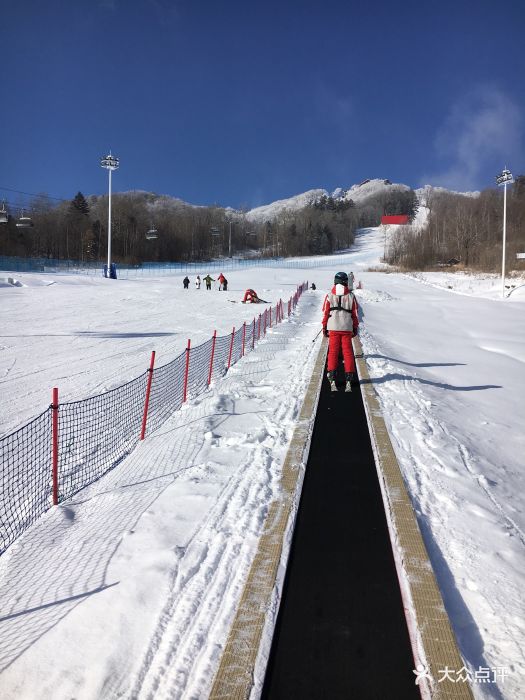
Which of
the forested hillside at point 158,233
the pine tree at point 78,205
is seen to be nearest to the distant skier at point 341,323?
the forested hillside at point 158,233

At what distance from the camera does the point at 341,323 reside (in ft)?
26.3

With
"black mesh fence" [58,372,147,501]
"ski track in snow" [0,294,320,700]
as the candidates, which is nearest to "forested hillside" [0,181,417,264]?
"black mesh fence" [58,372,147,501]

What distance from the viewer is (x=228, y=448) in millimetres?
5707

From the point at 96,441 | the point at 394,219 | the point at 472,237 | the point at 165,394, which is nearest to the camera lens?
the point at 96,441

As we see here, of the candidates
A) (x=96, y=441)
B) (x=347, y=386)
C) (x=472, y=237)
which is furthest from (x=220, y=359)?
(x=472, y=237)

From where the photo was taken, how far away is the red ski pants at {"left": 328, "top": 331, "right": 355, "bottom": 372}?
26.3ft

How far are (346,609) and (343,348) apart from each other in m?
5.59

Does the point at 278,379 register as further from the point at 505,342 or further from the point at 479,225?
the point at 479,225

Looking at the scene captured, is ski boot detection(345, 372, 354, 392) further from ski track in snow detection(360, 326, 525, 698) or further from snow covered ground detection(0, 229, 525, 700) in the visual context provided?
ski track in snow detection(360, 326, 525, 698)

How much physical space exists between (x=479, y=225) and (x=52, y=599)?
9727cm

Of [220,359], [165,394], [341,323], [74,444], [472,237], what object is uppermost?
[472,237]

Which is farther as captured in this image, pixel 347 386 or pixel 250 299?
pixel 250 299

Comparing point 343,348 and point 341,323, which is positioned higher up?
point 341,323

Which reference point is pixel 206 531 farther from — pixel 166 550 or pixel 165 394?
pixel 165 394
